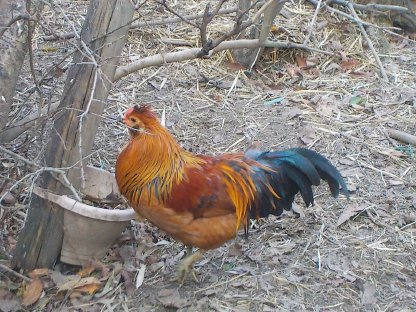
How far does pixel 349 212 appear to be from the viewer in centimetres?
417

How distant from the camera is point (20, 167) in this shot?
414 cm

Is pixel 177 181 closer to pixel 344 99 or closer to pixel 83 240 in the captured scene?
pixel 83 240

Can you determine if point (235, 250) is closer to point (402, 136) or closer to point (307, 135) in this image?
point (307, 135)

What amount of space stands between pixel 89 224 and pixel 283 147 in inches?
70.0

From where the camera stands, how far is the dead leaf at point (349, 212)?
4.12 meters

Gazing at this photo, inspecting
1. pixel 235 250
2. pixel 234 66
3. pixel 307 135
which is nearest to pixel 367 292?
pixel 235 250

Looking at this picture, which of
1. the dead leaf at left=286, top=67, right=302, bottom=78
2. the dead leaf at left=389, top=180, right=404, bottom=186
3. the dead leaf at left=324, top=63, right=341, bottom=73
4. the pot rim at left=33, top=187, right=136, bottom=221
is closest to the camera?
the pot rim at left=33, top=187, right=136, bottom=221

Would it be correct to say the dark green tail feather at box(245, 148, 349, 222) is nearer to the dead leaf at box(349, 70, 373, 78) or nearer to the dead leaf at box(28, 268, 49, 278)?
the dead leaf at box(28, 268, 49, 278)

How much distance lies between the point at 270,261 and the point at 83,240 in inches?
44.1

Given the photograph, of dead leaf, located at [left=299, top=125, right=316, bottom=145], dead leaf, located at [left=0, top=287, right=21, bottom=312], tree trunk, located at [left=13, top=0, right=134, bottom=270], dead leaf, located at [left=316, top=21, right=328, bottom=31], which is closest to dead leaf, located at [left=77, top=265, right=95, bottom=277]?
tree trunk, located at [left=13, top=0, right=134, bottom=270]

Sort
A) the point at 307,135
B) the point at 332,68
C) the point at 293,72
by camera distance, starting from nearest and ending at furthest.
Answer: the point at 307,135
the point at 293,72
the point at 332,68

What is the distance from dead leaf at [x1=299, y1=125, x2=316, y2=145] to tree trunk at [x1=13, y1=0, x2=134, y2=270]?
1.85 metres

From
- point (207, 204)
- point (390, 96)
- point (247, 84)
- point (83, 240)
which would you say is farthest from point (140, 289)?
point (390, 96)

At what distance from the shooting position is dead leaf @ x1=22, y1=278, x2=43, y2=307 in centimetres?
352
